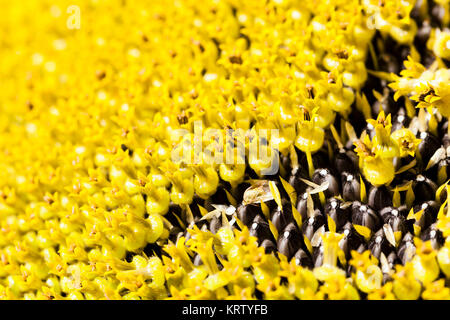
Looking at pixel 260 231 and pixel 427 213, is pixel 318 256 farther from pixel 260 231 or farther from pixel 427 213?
pixel 427 213

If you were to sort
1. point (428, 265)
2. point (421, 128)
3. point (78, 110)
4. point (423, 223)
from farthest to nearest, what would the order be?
point (78, 110) < point (421, 128) < point (423, 223) < point (428, 265)

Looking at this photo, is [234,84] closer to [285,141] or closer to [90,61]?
[285,141]

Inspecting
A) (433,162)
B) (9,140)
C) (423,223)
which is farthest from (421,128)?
(9,140)

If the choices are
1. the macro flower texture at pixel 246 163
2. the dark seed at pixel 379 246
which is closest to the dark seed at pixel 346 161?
the macro flower texture at pixel 246 163

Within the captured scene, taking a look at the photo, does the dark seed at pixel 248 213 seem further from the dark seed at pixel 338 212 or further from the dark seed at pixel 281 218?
the dark seed at pixel 338 212

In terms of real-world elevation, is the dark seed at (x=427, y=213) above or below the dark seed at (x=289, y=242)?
above

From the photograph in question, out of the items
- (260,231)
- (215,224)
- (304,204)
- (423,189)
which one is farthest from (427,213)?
(215,224)

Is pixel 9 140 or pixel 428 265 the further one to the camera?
pixel 9 140

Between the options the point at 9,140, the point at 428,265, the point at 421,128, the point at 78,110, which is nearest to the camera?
the point at 428,265
